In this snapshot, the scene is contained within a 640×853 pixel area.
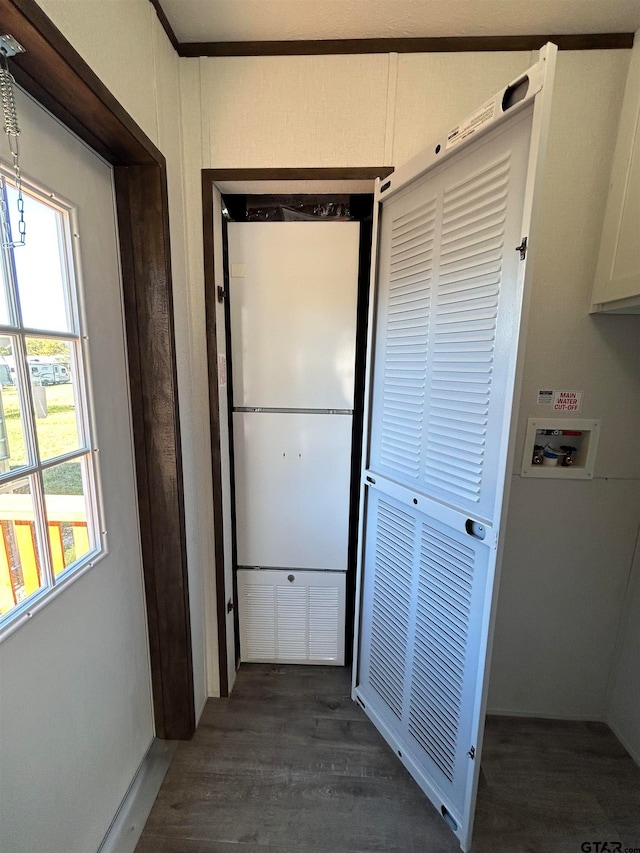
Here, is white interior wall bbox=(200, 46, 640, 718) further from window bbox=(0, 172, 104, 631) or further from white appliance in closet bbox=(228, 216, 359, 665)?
window bbox=(0, 172, 104, 631)

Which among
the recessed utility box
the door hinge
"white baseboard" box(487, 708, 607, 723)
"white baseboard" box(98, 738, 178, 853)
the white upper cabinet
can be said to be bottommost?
"white baseboard" box(487, 708, 607, 723)

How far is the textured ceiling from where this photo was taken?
1.04 meters

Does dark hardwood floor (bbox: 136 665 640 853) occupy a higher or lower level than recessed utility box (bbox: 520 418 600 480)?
lower

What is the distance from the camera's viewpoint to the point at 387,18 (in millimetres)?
1091

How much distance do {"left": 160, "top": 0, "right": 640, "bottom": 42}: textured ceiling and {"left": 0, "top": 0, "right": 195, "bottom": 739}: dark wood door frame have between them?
48 centimetres

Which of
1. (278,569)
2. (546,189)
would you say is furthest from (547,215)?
(278,569)

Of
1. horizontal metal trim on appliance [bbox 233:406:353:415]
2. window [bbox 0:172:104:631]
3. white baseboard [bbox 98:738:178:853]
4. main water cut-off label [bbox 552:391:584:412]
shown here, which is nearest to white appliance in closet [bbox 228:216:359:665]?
horizontal metal trim on appliance [bbox 233:406:353:415]

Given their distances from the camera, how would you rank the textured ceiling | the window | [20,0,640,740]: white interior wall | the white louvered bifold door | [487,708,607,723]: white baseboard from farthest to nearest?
1. [487,708,607,723]: white baseboard
2. [20,0,640,740]: white interior wall
3. the textured ceiling
4. the white louvered bifold door
5. the window

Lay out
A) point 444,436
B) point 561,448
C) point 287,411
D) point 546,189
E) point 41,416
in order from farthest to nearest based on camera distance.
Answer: point 287,411, point 561,448, point 546,189, point 444,436, point 41,416

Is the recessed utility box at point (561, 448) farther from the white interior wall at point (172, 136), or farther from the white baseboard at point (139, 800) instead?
the white baseboard at point (139, 800)

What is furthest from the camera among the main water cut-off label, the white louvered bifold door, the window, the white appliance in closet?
the white appliance in closet

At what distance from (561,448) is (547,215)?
0.87m

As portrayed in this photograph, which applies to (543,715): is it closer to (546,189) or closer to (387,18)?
(546,189)

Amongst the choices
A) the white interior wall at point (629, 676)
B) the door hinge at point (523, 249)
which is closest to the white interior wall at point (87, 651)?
the door hinge at point (523, 249)
